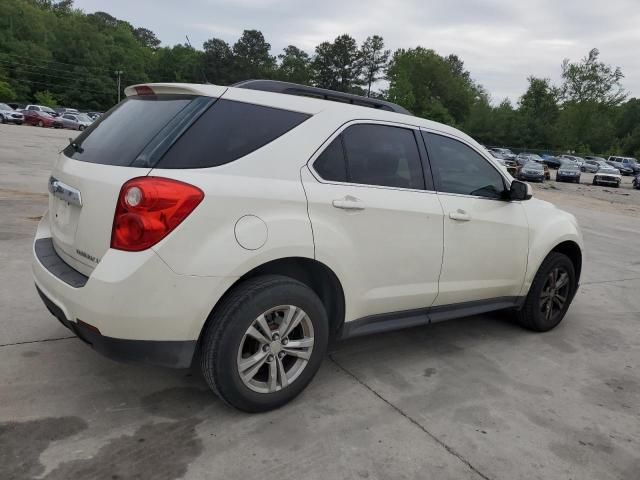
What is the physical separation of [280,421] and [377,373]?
0.93m

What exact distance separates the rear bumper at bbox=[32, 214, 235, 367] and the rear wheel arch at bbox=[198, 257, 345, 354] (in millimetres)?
186

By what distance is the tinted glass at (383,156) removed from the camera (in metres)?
3.26

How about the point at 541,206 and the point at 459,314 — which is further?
the point at 541,206

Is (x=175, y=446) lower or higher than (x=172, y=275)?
lower

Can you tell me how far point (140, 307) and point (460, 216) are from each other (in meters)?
2.24

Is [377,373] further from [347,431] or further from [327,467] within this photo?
[327,467]

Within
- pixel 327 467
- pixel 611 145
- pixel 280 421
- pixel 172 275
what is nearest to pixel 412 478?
pixel 327 467

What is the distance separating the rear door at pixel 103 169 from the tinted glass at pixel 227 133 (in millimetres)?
78

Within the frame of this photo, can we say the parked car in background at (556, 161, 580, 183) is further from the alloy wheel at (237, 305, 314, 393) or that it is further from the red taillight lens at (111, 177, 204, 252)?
the red taillight lens at (111, 177, 204, 252)

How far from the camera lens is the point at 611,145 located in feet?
260

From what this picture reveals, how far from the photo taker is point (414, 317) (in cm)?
366

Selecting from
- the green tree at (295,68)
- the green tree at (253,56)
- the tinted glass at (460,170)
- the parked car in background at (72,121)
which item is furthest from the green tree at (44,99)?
the tinted glass at (460,170)

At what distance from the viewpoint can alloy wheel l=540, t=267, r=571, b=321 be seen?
4664 mm

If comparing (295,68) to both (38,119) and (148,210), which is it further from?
(148,210)
